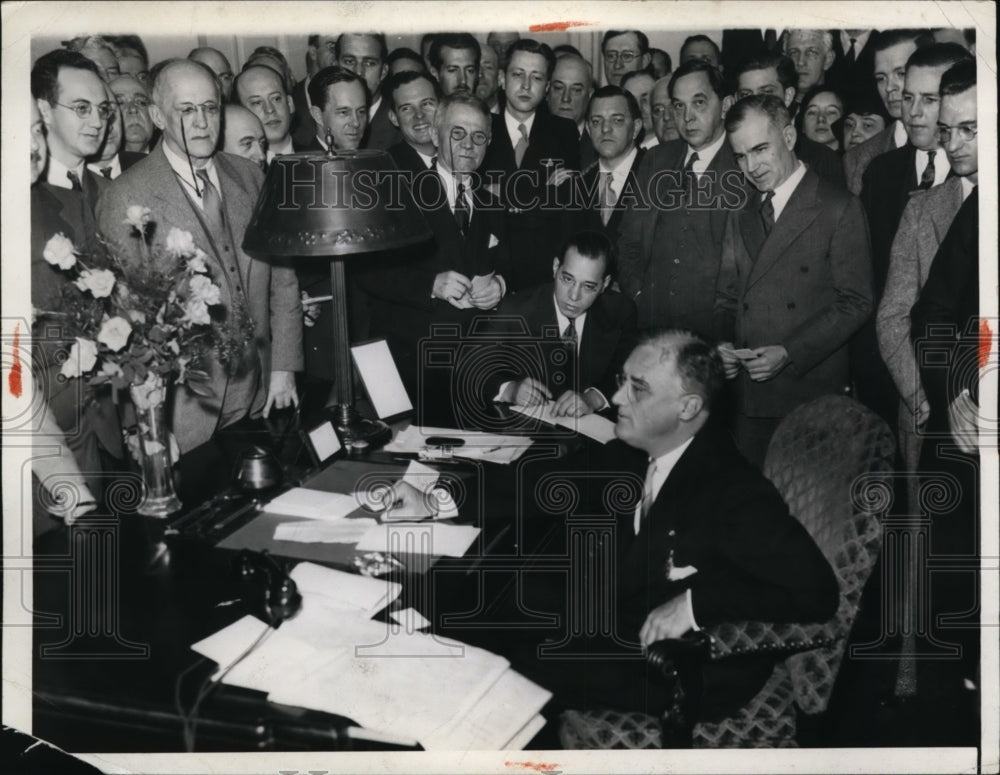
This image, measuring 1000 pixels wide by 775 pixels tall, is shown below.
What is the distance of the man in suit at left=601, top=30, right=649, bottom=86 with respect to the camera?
9.40 feet

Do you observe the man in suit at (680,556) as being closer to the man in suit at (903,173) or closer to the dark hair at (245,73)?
the man in suit at (903,173)

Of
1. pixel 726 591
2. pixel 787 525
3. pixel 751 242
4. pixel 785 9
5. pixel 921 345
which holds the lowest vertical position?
pixel 726 591

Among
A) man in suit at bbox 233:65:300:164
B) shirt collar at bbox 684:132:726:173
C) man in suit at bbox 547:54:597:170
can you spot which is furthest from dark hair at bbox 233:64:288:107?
shirt collar at bbox 684:132:726:173

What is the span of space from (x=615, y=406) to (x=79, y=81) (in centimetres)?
170

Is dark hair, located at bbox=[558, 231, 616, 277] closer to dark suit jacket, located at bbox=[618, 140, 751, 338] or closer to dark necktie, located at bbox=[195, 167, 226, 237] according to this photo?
dark suit jacket, located at bbox=[618, 140, 751, 338]

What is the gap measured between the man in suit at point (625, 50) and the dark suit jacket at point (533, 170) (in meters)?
0.20

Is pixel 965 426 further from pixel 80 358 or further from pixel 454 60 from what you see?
pixel 80 358

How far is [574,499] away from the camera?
9.60 ft

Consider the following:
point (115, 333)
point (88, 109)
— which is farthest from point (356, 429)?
point (88, 109)

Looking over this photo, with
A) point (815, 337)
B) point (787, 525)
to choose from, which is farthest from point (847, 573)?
point (815, 337)

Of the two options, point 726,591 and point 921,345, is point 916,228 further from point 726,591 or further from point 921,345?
point 726,591

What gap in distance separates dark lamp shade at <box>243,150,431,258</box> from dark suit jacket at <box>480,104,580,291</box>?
283mm

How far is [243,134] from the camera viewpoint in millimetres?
2896

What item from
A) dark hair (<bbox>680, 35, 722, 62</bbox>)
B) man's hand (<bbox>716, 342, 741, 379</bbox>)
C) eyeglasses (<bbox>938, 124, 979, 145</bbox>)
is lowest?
man's hand (<bbox>716, 342, 741, 379</bbox>)
